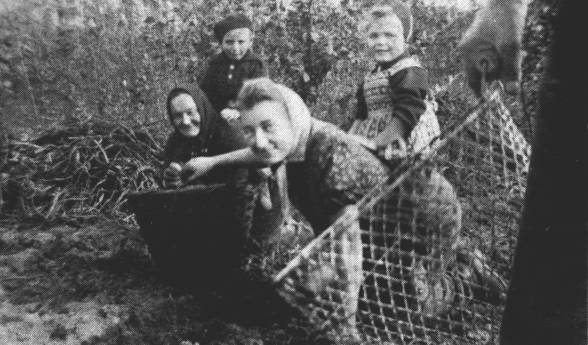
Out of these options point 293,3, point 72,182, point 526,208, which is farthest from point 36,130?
point 526,208

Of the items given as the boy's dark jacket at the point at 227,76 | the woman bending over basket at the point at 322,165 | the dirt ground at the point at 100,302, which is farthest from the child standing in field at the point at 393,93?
the boy's dark jacket at the point at 227,76

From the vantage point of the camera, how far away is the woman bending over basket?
193 cm

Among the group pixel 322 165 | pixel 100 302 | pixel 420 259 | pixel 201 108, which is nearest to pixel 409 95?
pixel 322 165

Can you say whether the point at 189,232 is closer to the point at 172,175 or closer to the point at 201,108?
the point at 172,175

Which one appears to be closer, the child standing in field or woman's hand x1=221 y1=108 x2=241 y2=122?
the child standing in field

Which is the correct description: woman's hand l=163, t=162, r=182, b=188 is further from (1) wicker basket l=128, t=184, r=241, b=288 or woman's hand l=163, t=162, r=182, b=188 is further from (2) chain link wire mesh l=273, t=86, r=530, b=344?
(2) chain link wire mesh l=273, t=86, r=530, b=344

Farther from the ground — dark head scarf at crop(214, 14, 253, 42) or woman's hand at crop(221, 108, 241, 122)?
dark head scarf at crop(214, 14, 253, 42)

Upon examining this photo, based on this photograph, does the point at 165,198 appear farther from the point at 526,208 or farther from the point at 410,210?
the point at 526,208

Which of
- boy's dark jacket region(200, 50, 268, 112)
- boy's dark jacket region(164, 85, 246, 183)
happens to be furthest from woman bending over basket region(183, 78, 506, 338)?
boy's dark jacket region(200, 50, 268, 112)

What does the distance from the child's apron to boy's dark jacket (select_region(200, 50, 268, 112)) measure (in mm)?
1425

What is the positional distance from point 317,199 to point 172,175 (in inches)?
35.9

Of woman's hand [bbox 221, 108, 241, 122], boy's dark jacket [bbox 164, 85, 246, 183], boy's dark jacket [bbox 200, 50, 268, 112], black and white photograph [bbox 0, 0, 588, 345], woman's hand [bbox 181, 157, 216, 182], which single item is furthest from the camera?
boy's dark jacket [bbox 200, 50, 268, 112]

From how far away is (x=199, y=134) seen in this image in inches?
112

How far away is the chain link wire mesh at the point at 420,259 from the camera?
186cm
